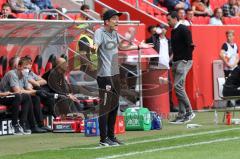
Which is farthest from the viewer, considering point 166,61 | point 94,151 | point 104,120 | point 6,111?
point 166,61

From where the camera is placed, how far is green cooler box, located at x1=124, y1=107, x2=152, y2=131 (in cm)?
1725

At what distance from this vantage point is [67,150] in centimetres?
1334

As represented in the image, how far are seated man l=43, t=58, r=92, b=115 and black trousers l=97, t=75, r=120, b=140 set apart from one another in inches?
88.7

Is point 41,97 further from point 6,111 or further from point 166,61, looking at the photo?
point 166,61

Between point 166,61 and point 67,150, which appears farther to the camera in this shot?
point 166,61

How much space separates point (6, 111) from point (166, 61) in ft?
15.9

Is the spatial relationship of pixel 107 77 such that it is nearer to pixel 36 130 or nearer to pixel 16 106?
pixel 16 106

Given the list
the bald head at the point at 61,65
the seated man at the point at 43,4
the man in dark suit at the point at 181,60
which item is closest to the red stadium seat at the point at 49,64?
the bald head at the point at 61,65

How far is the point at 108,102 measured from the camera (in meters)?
14.0

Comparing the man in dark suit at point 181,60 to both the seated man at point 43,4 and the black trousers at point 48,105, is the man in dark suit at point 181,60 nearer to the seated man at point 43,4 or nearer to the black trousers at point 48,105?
the black trousers at point 48,105

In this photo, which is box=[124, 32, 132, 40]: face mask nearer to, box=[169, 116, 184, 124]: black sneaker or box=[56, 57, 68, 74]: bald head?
box=[169, 116, 184, 124]: black sneaker

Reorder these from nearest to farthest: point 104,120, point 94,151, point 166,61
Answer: point 94,151 < point 104,120 < point 166,61

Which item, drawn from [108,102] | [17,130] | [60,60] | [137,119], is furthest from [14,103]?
[108,102]

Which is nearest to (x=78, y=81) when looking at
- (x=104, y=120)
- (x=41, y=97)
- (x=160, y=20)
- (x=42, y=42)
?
(x=41, y=97)
